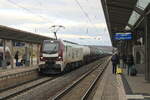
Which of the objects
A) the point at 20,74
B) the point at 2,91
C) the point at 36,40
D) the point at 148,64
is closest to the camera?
the point at 2,91

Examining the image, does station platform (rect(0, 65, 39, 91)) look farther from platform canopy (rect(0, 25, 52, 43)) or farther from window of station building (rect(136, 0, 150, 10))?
window of station building (rect(136, 0, 150, 10))

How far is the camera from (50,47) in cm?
2752

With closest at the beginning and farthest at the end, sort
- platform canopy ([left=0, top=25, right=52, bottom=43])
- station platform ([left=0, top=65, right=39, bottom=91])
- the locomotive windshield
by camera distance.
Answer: station platform ([left=0, top=65, right=39, bottom=91]), platform canopy ([left=0, top=25, right=52, bottom=43]), the locomotive windshield

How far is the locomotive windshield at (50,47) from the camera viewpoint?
27.3 meters

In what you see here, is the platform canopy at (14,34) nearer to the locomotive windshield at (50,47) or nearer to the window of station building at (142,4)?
the locomotive windshield at (50,47)

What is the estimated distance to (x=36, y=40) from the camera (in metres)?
32.8

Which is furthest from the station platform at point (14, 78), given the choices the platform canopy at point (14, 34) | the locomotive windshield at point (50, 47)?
the platform canopy at point (14, 34)

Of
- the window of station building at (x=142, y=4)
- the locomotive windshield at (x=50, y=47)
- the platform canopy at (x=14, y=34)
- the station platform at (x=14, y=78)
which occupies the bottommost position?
the station platform at (x=14, y=78)

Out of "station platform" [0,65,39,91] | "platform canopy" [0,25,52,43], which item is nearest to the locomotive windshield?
"platform canopy" [0,25,52,43]

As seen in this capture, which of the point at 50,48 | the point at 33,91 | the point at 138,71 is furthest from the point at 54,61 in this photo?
the point at 33,91

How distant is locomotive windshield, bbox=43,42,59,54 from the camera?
27.3m

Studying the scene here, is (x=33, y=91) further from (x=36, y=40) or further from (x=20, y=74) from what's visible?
(x=36, y=40)

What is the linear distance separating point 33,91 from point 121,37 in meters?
11.2

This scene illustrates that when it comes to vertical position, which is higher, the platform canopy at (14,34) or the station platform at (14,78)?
the platform canopy at (14,34)
